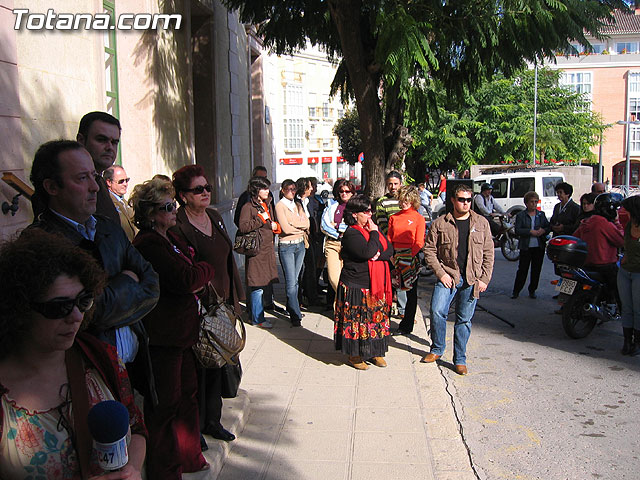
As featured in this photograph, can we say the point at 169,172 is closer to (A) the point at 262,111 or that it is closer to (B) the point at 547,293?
(B) the point at 547,293

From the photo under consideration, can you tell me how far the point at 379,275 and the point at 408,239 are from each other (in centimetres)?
156

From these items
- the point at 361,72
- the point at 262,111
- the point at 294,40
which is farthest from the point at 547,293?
the point at 262,111

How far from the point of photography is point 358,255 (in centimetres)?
602

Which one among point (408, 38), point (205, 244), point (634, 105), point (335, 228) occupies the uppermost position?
point (634, 105)

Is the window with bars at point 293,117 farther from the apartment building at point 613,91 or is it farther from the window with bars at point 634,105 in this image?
the window with bars at point 634,105

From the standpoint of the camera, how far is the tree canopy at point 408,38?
735cm

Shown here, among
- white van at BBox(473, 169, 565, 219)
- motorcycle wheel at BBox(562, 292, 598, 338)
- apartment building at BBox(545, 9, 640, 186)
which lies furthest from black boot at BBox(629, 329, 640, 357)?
apartment building at BBox(545, 9, 640, 186)

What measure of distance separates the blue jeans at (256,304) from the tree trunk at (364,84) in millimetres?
2742

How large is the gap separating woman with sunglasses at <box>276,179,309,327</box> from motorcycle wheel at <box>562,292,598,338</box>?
129 inches

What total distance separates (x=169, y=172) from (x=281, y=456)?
558 cm

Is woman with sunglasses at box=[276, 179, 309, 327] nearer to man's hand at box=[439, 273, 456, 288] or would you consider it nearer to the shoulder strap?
man's hand at box=[439, 273, 456, 288]

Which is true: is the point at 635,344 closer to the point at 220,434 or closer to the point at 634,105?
the point at 220,434

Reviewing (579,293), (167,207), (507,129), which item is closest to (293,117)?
(507,129)

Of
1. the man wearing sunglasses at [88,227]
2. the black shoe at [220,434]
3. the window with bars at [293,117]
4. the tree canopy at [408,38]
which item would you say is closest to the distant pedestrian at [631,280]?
the tree canopy at [408,38]
